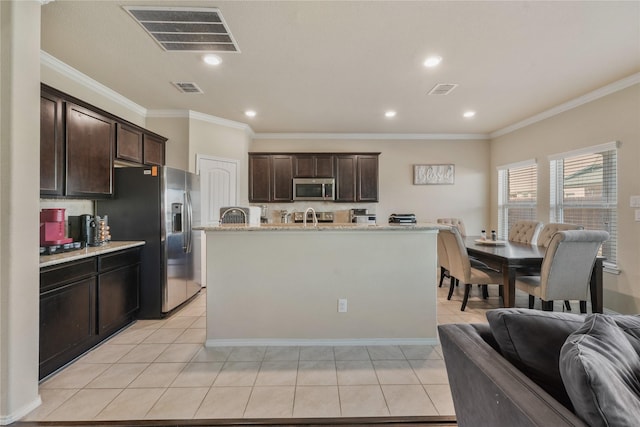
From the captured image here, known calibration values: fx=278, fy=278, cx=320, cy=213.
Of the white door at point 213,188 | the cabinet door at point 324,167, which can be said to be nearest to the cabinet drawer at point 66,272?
the white door at point 213,188

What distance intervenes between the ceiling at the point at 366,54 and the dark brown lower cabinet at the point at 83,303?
1930 millimetres

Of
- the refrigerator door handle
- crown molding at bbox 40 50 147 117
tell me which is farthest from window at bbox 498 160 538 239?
crown molding at bbox 40 50 147 117

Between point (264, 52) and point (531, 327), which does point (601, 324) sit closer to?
point (531, 327)

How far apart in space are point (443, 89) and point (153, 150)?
3916mm

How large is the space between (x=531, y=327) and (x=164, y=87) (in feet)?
13.2

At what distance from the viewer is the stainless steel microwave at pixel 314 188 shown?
5.14 m

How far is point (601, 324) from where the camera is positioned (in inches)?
34.8

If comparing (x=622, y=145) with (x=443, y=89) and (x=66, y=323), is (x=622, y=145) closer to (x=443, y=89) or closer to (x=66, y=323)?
(x=443, y=89)

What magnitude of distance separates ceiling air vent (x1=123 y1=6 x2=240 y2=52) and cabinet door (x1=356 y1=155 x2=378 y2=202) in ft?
10.4

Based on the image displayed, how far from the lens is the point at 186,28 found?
2205 mm

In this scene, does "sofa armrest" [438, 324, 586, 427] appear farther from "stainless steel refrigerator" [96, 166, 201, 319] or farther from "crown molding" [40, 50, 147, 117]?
"crown molding" [40, 50, 147, 117]

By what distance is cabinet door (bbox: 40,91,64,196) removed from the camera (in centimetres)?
228

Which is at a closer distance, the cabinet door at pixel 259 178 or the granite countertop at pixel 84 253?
the granite countertop at pixel 84 253

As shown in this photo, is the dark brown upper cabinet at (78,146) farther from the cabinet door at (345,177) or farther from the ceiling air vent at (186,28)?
the cabinet door at (345,177)
